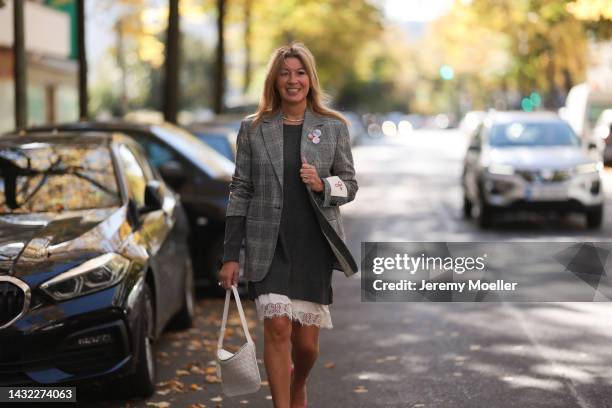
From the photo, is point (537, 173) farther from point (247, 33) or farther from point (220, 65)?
point (247, 33)

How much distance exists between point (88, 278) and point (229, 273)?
4.73ft

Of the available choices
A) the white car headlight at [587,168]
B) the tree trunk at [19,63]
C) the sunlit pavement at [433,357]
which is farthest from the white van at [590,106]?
the sunlit pavement at [433,357]

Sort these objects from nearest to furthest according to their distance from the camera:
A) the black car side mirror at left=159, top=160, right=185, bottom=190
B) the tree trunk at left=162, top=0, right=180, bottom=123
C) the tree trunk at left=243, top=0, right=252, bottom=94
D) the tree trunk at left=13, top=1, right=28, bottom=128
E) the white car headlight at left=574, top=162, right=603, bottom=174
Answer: the black car side mirror at left=159, top=160, right=185, bottom=190 < the tree trunk at left=13, top=1, right=28, bottom=128 < the white car headlight at left=574, top=162, right=603, bottom=174 < the tree trunk at left=162, top=0, right=180, bottom=123 < the tree trunk at left=243, top=0, right=252, bottom=94

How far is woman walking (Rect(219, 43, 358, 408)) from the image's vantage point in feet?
18.4

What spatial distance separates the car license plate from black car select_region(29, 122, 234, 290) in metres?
6.60

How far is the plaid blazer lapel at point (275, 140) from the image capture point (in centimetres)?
560

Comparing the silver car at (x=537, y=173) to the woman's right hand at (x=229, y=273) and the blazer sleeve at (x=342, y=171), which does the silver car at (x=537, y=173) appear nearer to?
the blazer sleeve at (x=342, y=171)

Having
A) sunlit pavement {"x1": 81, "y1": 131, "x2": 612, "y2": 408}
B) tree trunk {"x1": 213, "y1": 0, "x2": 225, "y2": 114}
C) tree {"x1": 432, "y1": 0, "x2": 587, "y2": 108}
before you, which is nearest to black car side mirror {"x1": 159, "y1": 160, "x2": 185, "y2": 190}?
sunlit pavement {"x1": 81, "y1": 131, "x2": 612, "y2": 408}

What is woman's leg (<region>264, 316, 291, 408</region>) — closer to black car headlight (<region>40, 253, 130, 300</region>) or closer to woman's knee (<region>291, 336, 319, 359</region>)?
woman's knee (<region>291, 336, 319, 359</region>)

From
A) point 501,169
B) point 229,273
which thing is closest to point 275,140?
point 229,273

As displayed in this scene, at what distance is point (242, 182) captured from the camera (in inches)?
225

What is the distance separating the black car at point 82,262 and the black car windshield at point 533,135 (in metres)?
10.0

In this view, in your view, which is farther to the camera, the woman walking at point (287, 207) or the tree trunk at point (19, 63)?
the tree trunk at point (19, 63)

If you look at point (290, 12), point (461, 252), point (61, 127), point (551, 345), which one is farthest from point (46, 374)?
point (290, 12)
